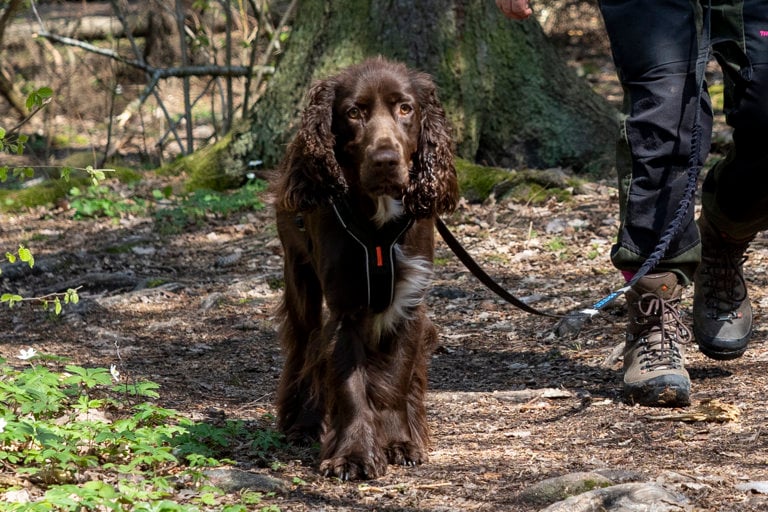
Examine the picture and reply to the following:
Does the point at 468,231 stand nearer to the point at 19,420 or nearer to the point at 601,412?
the point at 601,412

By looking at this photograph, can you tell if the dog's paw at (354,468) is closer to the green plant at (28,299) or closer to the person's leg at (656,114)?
the green plant at (28,299)

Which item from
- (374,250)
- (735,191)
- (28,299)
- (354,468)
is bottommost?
(354,468)

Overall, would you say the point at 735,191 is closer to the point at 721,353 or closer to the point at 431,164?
the point at 721,353

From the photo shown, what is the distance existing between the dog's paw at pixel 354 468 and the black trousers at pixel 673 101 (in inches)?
48.0

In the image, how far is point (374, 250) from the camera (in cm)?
356

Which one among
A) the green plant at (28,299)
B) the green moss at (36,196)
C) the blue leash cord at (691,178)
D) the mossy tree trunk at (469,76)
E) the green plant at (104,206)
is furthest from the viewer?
the green moss at (36,196)

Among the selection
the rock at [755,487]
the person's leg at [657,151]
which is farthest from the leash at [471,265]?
the rock at [755,487]

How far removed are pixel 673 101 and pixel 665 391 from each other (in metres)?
1.04

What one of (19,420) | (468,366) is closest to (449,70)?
(468,366)

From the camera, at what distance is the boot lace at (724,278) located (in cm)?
423

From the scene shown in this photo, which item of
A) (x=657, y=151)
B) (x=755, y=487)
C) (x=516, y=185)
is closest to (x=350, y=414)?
(x=755, y=487)

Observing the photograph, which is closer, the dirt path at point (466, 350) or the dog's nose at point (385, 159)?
the dirt path at point (466, 350)

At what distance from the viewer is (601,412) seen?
3836mm

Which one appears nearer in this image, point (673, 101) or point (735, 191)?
point (673, 101)
